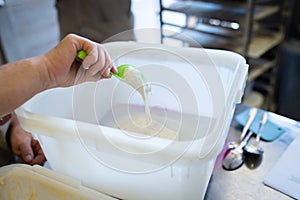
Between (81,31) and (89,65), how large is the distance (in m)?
1.05

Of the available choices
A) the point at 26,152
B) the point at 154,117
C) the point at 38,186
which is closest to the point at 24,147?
the point at 26,152

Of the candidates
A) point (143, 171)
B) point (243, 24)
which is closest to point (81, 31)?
point (243, 24)

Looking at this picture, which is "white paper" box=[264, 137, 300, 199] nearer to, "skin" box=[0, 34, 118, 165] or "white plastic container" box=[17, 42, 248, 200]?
"white plastic container" box=[17, 42, 248, 200]

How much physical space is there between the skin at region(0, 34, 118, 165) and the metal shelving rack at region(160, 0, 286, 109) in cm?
97

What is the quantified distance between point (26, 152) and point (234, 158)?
1.47 feet

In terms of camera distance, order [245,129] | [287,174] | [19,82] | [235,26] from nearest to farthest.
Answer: [19,82]
[287,174]
[245,129]
[235,26]

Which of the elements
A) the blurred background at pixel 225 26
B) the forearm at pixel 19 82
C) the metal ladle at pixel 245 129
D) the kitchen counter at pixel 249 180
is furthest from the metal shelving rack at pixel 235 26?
the forearm at pixel 19 82

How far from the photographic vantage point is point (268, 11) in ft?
4.86

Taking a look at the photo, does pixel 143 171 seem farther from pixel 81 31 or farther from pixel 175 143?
pixel 81 31

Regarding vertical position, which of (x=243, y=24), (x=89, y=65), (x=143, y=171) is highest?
(x=89, y=65)

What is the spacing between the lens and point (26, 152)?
1.97 ft

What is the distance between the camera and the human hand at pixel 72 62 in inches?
18.8

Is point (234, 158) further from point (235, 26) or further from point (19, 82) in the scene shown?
point (235, 26)

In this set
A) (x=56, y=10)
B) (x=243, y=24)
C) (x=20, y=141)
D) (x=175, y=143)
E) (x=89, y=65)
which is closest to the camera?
(x=175, y=143)
